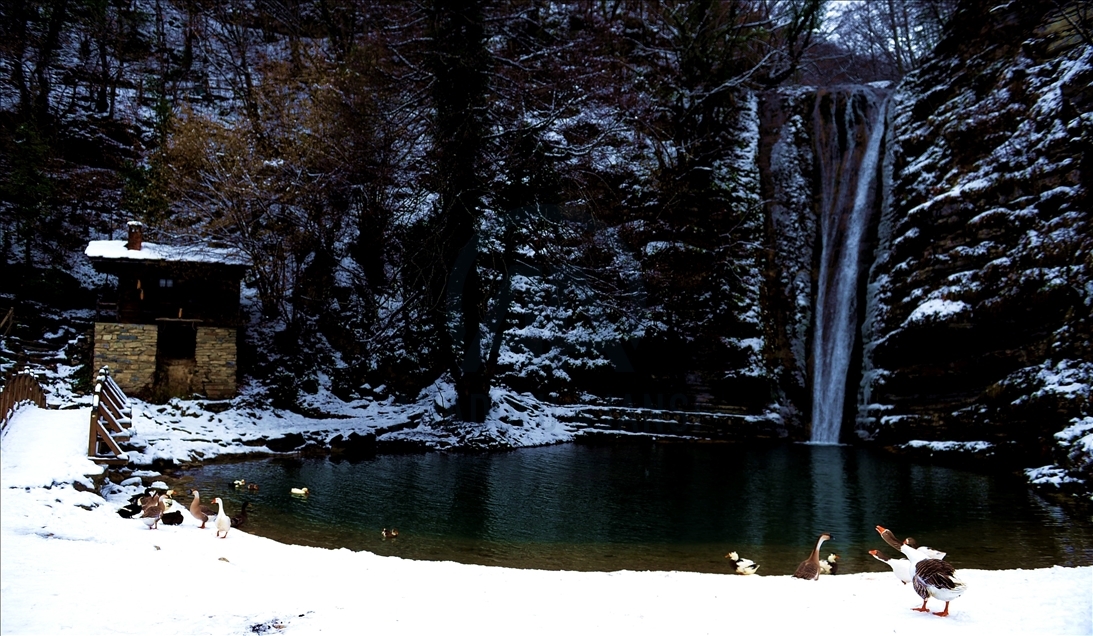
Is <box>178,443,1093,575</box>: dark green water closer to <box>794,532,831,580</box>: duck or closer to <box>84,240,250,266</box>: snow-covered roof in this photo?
<box>794,532,831,580</box>: duck

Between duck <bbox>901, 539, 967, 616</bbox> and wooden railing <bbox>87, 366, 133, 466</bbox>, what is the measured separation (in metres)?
14.0

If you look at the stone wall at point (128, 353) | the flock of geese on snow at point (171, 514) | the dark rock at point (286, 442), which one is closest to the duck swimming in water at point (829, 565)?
the flock of geese on snow at point (171, 514)

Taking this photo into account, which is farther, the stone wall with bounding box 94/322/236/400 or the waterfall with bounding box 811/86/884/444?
the waterfall with bounding box 811/86/884/444

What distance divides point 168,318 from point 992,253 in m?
25.4


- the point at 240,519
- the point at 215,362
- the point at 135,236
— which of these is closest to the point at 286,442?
the point at 215,362

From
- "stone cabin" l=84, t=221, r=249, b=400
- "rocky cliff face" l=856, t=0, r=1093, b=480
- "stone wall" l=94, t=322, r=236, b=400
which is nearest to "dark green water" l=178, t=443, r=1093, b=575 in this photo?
"rocky cliff face" l=856, t=0, r=1093, b=480

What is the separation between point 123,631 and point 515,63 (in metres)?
17.7

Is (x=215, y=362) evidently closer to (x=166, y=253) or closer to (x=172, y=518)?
(x=166, y=253)

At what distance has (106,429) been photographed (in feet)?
48.0

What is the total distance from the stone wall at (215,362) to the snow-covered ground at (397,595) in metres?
12.9

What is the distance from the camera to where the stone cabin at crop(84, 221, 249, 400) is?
20.1 metres

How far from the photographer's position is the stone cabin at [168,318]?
20.1 metres

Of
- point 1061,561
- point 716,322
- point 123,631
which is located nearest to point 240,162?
point 716,322

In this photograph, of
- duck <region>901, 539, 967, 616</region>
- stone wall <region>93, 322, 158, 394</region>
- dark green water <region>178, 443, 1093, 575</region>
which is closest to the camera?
duck <region>901, 539, 967, 616</region>
